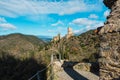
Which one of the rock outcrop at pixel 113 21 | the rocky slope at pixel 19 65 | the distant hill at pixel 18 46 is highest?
the rock outcrop at pixel 113 21

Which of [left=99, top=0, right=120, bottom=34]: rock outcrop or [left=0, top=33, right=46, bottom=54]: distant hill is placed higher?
[left=99, top=0, right=120, bottom=34]: rock outcrop

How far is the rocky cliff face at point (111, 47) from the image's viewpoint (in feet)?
22.5

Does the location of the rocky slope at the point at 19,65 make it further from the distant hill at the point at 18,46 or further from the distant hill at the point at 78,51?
the distant hill at the point at 78,51

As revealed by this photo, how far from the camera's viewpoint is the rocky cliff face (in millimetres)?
6855

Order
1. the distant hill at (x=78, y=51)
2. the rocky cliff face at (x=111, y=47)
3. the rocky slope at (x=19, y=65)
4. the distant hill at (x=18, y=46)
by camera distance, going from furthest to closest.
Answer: the distant hill at (x=78, y=51) < the distant hill at (x=18, y=46) < the rocky slope at (x=19, y=65) < the rocky cliff face at (x=111, y=47)

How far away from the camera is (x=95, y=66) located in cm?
1364

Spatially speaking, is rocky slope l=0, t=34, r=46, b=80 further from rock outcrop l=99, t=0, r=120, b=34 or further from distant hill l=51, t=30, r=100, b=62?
rock outcrop l=99, t=0, r=120, b=34

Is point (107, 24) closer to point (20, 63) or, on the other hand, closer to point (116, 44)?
point (116, 44)

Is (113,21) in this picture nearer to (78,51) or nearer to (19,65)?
(19,65)

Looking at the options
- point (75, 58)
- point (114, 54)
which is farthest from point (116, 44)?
point (75, 58)

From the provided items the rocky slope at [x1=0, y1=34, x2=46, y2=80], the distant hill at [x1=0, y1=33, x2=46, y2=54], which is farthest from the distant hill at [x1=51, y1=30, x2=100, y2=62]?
the rocky slope at [x1=0, y1=34, x2=46, y2=80]

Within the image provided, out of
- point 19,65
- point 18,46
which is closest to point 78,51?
point 18,46

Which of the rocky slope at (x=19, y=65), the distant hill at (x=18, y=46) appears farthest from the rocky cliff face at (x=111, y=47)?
the distant hill at (x=18, y=46)

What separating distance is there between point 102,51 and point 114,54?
1.70ft
